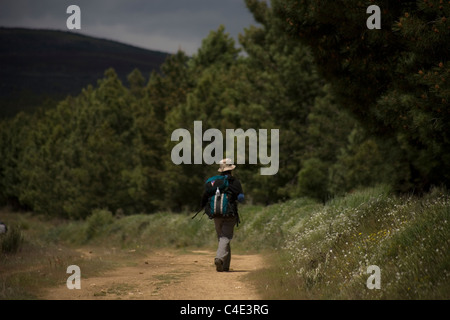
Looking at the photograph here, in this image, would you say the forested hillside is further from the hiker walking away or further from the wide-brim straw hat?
the hiker walking away

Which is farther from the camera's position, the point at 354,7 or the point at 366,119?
the point at 366,119

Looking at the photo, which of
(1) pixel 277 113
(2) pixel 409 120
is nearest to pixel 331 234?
(2) pixel 409 120

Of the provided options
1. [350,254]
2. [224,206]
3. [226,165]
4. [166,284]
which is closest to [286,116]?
[226,165]

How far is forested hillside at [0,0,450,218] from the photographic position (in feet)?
34.5

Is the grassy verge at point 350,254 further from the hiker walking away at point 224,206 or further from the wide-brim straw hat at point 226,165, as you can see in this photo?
the wide-brim straw hat at point 226,165

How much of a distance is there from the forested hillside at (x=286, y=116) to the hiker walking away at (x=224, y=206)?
11.7 feet

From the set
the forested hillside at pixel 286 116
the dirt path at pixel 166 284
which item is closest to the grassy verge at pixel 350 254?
the dirt path at pixel 166 284

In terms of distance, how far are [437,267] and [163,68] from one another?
36.7m

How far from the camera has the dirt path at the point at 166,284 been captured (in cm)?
761

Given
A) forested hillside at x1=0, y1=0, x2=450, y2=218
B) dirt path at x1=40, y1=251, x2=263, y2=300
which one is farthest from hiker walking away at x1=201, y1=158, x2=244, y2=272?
forested hillside at x1=0, y1=0, x2=450, y2=218

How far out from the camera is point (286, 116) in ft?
87.0

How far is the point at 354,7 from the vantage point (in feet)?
34.9
